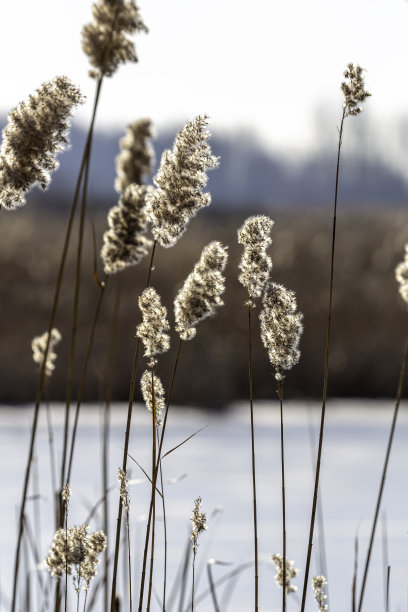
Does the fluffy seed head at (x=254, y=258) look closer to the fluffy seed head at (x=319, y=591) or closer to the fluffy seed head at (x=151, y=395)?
the fluffy seed head at (x=151, y=395)

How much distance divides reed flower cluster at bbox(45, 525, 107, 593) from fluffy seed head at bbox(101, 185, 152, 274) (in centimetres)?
48

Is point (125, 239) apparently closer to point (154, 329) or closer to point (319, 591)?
point (154, 329)

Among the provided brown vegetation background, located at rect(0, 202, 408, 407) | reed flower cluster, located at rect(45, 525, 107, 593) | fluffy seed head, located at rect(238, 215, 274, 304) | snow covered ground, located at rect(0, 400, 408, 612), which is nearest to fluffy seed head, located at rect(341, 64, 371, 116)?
fluffy seed head, located at rect(238, 215, 274, 304)

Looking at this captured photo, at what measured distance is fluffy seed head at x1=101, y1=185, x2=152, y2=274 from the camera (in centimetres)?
154

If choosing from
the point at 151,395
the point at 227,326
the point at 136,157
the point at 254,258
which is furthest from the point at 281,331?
the point at 227,326

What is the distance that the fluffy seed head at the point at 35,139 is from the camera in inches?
63.8

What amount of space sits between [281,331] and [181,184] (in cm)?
33

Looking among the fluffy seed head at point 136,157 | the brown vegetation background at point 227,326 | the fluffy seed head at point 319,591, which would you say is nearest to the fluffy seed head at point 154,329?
the fluffy seed head at point 319,591

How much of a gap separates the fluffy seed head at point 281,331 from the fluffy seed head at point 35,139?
467 mm

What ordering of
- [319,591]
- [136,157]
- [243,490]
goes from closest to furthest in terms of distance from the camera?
[319,591]
[136,157]
[243,490]

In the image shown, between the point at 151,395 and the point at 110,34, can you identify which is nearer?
the point at 110,34

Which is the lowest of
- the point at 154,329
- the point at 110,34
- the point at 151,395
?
the point at 151,395

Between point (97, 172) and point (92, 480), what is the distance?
69370 millimetres

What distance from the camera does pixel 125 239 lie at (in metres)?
1.55
